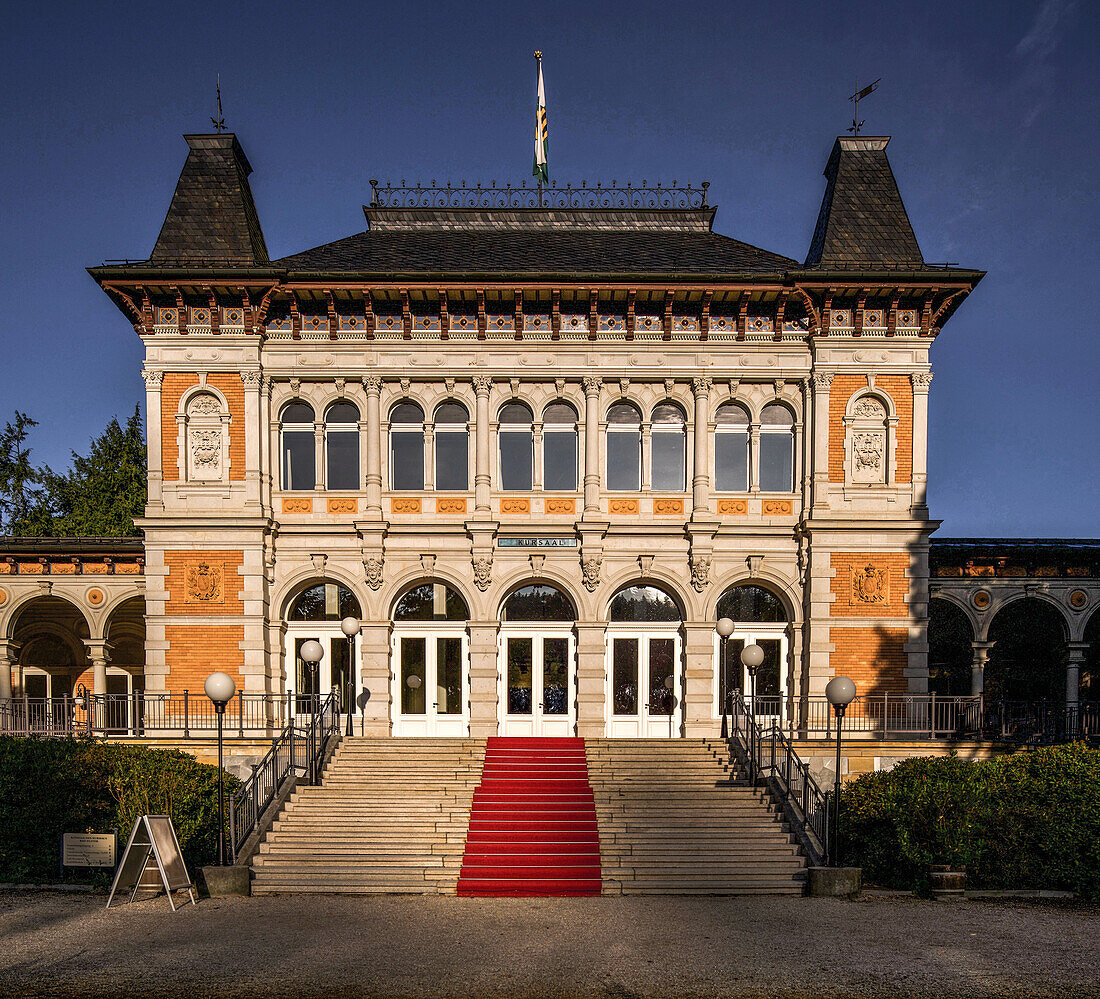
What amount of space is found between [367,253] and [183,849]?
13901 millimetres

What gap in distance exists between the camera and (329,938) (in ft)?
34.1

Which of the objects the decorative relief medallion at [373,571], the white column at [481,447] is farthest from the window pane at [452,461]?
the decorative relief medallion at [373,571]

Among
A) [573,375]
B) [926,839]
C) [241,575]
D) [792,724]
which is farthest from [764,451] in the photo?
[241,575]

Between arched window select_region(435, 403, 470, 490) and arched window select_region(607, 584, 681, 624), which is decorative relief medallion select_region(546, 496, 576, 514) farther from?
arched window select_region(607, 584, 681, 624)

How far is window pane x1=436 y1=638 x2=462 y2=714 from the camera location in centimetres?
1931

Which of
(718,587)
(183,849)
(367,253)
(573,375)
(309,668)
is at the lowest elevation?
(183,849)

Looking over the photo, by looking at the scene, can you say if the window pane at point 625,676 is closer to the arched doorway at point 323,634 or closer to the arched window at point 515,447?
the arched window at point 515,447

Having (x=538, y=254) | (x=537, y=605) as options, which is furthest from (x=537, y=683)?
(x=538, y=254)

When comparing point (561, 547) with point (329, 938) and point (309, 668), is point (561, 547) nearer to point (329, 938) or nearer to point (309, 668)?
point (309, 668)

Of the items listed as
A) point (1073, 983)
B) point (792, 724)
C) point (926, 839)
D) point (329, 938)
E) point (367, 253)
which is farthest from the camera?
point (367, 253)

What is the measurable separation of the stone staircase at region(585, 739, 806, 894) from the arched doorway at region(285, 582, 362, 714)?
20.4ft

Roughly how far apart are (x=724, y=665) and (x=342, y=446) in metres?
10.1

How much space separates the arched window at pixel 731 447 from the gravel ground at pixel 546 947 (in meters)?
9.70

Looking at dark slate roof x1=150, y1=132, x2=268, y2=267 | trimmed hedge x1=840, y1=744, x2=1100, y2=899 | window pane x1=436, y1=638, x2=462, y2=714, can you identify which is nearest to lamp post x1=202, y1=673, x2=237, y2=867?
window pane x1=436, y1=638, x2=462, y2=714
